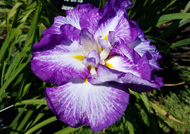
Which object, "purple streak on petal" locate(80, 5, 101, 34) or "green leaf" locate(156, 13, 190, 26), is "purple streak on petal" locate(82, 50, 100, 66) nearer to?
"purple streak on petal" locate(80, 5, 101, 34)

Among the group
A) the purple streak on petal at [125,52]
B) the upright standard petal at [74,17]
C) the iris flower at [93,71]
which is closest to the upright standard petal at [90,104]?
the iris flower at [93,71]

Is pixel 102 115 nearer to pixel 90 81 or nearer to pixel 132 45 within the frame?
pixel 90 81

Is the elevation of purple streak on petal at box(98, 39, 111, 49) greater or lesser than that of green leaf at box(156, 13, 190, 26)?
lesser

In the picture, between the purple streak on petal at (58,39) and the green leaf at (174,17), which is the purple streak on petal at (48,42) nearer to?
the purple streak on petal at (58,39)

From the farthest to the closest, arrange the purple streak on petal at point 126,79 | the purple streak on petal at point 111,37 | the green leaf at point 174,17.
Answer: the green leaf at point 174,17
the purple streak on petal at point 111,37
the purple streak on petal at point 126,79

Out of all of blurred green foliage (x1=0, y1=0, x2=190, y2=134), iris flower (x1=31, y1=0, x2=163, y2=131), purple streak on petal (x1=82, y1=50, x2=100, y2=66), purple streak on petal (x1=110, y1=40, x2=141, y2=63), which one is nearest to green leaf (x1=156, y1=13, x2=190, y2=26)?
blurred green foliage (x1=0, y1=0, x2=190, y2=134)

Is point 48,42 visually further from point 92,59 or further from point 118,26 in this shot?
point 118,26

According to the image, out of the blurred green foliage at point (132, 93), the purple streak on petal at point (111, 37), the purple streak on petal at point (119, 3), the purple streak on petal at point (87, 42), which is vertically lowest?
the blurred green foliage at point (132, 93)

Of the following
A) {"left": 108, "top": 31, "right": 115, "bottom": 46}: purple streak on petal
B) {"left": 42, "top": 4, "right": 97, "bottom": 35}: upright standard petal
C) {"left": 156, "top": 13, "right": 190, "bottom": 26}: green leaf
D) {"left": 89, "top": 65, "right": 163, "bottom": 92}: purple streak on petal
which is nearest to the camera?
{"left": 89, "top": 65, "right": 163, "bottom": 92}: purple streak on petal
